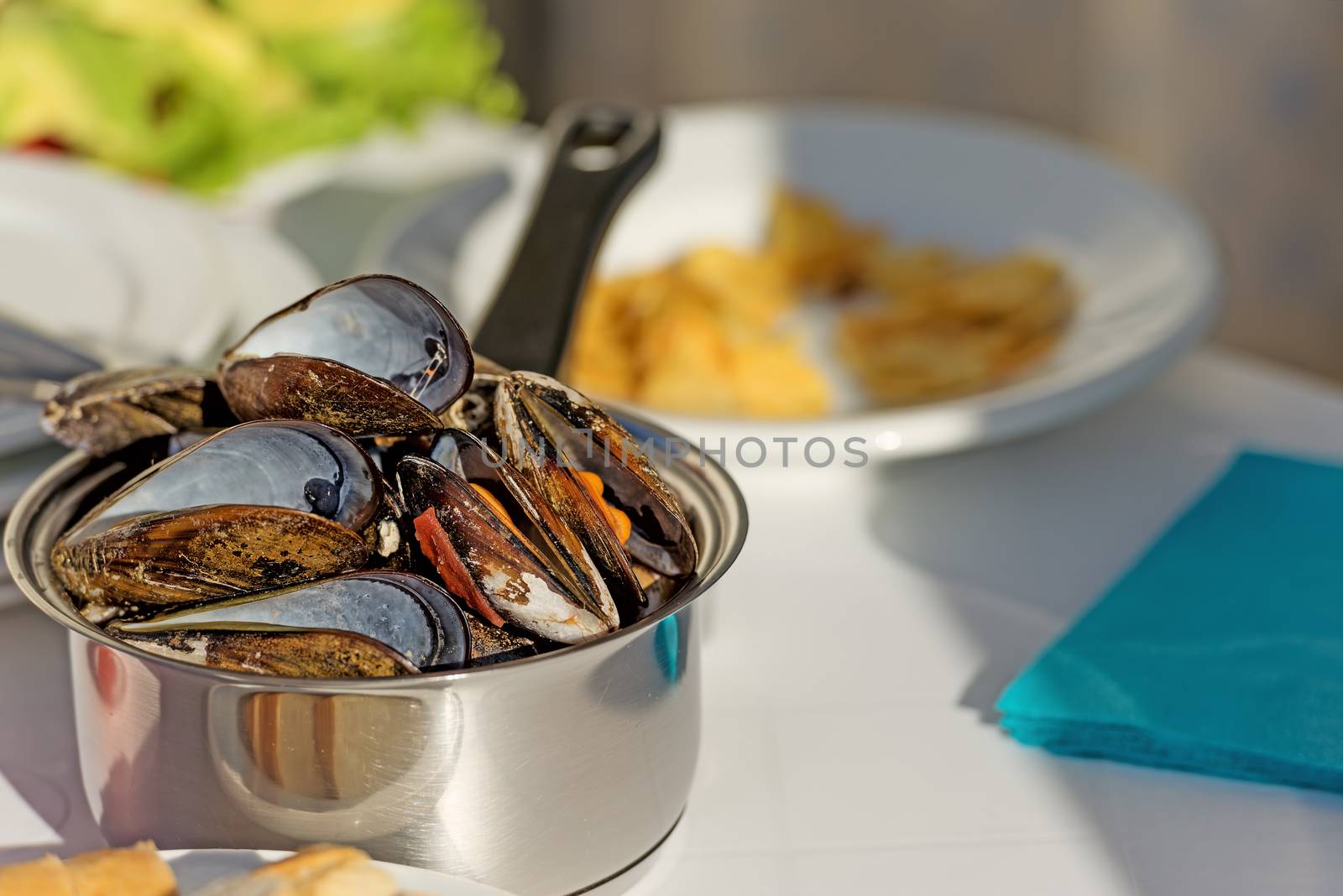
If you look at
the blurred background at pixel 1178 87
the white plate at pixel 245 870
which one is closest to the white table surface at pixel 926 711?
the white plate at pixel 245 870

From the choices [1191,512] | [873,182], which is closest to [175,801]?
[1191,512]

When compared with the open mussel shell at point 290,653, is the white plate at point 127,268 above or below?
below

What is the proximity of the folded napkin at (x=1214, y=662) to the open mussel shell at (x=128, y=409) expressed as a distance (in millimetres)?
390

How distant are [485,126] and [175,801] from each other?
1187 millimetres

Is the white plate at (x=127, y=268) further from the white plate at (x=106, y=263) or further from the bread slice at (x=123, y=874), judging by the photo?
the bread slice at (x=123, y=874)

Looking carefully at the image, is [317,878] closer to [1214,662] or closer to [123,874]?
[123,874]

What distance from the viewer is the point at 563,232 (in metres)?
0.77

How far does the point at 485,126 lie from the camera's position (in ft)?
5.12

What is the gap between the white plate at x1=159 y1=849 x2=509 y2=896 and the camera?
1.47ft

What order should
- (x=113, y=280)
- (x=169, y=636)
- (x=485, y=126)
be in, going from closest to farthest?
1. (x=169, y=636)
2. (x=113, y=280)
3. (x=485, y=126)

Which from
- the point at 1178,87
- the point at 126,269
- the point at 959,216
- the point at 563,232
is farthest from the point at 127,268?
the point at 1178,87

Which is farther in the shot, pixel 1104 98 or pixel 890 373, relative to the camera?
pixel 1104 98

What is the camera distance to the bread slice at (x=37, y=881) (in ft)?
1.40

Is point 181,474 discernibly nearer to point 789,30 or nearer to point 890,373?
point 890,373
